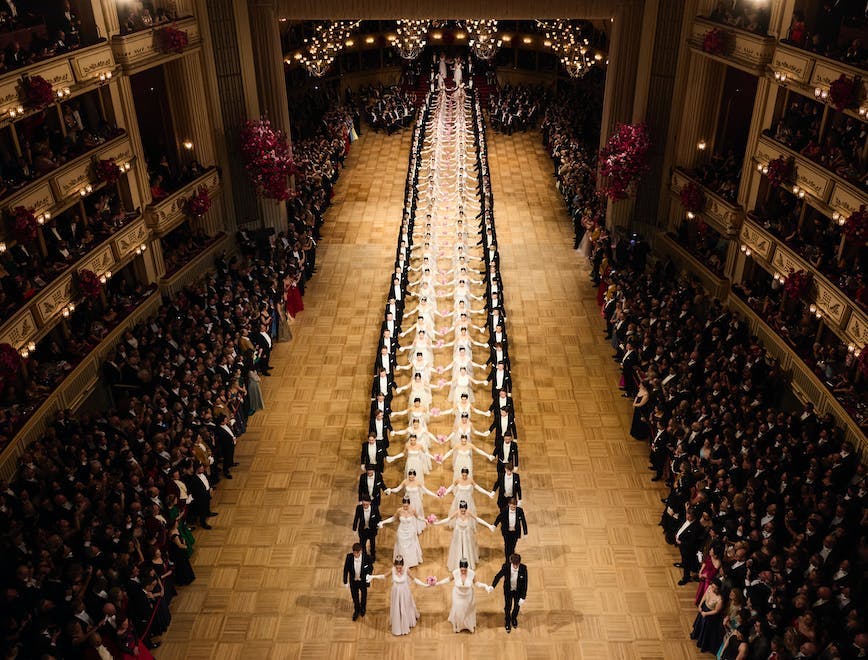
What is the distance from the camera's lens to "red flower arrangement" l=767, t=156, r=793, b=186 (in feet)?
38.3

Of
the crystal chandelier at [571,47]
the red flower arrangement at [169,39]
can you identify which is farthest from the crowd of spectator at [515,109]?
the red flower arrangement at [169,39]

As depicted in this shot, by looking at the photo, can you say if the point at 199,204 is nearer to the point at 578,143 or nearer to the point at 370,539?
the point at 370,539

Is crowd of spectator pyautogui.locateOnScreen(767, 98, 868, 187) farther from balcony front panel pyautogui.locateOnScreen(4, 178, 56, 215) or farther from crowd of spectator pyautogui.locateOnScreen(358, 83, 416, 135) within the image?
crowd of spectator pyautogui.locateOnScreen(358, 83, 416, 135)

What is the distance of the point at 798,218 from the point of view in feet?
40.3

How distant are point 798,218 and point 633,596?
6.82 meters

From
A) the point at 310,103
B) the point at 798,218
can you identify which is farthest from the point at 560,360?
the point at 310,103

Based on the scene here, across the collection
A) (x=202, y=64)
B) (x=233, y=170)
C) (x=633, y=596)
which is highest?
(x=202, y=64)

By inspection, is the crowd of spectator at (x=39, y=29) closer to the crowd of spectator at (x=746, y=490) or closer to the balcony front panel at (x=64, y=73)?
the balcony front panel at (x=64, y=73)

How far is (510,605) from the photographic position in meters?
8.52

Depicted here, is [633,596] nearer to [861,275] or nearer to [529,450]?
[529,450]

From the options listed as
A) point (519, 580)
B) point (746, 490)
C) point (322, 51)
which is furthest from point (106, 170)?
point (322, 51)

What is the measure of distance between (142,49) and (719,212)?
10.5m

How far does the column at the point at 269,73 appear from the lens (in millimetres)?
16172

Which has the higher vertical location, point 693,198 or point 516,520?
point 693,198
